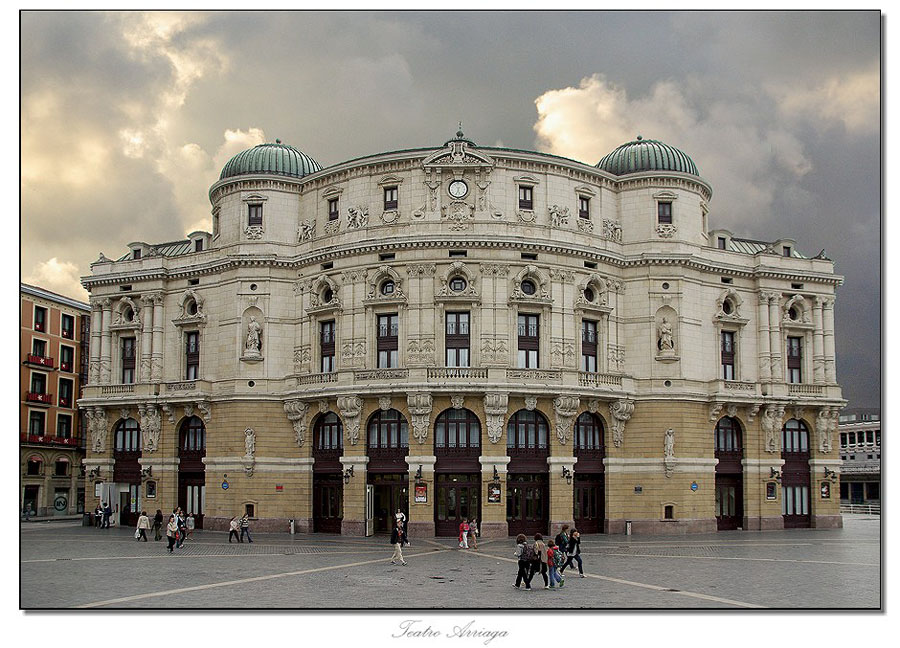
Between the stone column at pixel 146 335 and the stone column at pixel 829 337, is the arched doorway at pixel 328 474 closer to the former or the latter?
the stone column at pixel 146 335

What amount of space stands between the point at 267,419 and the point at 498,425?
1653cm

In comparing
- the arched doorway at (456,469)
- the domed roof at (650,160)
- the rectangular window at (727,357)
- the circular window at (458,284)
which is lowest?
the arched doorway at (456,469)

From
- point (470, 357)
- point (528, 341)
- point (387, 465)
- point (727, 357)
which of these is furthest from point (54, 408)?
point (727, 357)

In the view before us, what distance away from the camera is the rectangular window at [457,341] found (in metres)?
63.1

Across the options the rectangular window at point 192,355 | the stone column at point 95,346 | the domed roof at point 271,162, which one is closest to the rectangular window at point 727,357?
the domed roof at point 271,162

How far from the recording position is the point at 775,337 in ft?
236

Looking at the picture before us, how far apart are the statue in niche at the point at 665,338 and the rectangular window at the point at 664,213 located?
7135 millimetres

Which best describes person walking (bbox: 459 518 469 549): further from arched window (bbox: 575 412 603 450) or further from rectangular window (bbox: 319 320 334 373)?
rectangular window (bbox: 319 320 334 373)

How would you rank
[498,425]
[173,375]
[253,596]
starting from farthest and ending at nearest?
[173,375] → [498,425] → [253,596]

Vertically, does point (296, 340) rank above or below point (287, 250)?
below

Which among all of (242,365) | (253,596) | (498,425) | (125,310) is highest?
(125,310)

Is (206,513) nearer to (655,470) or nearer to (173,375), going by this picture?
(173,375)

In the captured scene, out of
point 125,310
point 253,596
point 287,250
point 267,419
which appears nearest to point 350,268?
point 287,250

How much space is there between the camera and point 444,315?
63.3 metres
